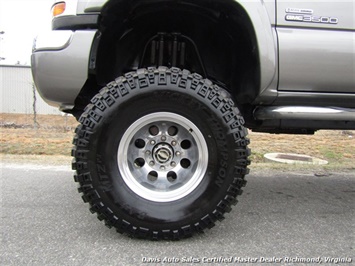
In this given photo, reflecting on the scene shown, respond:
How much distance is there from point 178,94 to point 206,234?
1.06m

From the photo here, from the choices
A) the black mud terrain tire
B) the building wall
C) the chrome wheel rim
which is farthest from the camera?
the building wall

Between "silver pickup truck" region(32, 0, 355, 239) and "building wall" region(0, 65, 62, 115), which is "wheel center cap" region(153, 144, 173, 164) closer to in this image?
"silver pickup truck" region(32, 0, 355, 239)

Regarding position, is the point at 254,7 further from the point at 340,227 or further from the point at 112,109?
the point at 340,227

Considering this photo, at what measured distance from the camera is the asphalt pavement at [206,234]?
212cm

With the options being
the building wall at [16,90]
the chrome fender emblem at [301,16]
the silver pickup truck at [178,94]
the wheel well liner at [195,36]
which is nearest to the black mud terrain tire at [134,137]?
the silver pickup truck at [178,94]

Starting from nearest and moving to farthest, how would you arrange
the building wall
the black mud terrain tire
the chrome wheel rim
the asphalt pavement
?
1. the asphalt pavement
2. the black mud terrain tire
3. the chrome wheel rim
4. the building wall

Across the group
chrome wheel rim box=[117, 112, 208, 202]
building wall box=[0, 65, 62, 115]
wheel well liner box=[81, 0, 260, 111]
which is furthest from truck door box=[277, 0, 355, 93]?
building wall box=[0, 65, 62, 115]

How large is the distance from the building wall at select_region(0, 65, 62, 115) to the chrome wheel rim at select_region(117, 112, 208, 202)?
936 inches

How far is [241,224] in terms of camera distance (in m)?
2.72

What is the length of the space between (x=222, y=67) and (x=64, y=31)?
1.42 meters

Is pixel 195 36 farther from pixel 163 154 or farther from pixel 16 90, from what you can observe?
pixel 16 90

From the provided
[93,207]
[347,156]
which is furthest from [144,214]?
[347,156]

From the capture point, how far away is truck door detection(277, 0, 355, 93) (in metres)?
2.49

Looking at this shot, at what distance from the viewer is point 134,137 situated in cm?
245
